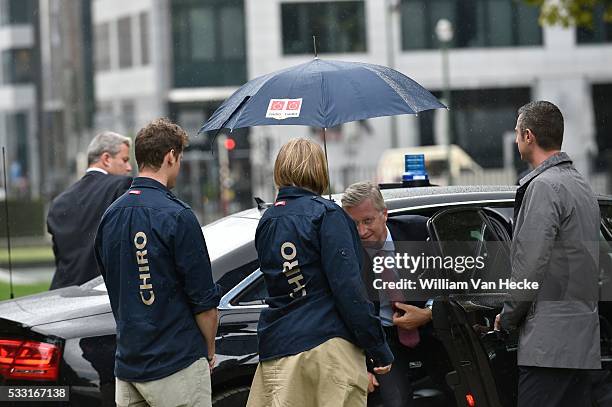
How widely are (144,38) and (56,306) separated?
119 feet

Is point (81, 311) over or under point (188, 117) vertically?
under

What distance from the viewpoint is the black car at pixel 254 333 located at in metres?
4.88

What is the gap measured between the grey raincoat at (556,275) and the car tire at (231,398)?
1.24 metres

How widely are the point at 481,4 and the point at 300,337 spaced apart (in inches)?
1491

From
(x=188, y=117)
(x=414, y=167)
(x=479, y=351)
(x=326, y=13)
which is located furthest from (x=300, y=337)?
(x=326, y=13)

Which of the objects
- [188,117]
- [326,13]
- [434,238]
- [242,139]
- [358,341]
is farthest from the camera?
[326,13]

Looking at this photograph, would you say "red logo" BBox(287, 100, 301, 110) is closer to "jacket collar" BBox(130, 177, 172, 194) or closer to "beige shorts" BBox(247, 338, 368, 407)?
"jacket collar" BBox(130, 177, 172, 194)

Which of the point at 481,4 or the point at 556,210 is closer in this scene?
the point at 556,210

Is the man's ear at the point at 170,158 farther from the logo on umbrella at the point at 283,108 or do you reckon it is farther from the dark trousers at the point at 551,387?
the dark trousers at the point at 551,387

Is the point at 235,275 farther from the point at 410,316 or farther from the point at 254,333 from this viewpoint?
the point at 410,316

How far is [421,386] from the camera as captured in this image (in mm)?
5133

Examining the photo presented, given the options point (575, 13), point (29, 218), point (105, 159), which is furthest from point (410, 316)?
point (29, 218)

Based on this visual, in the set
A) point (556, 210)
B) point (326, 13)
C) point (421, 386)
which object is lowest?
point (421, 386)

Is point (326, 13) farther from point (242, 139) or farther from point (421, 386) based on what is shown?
point (421, 386)
